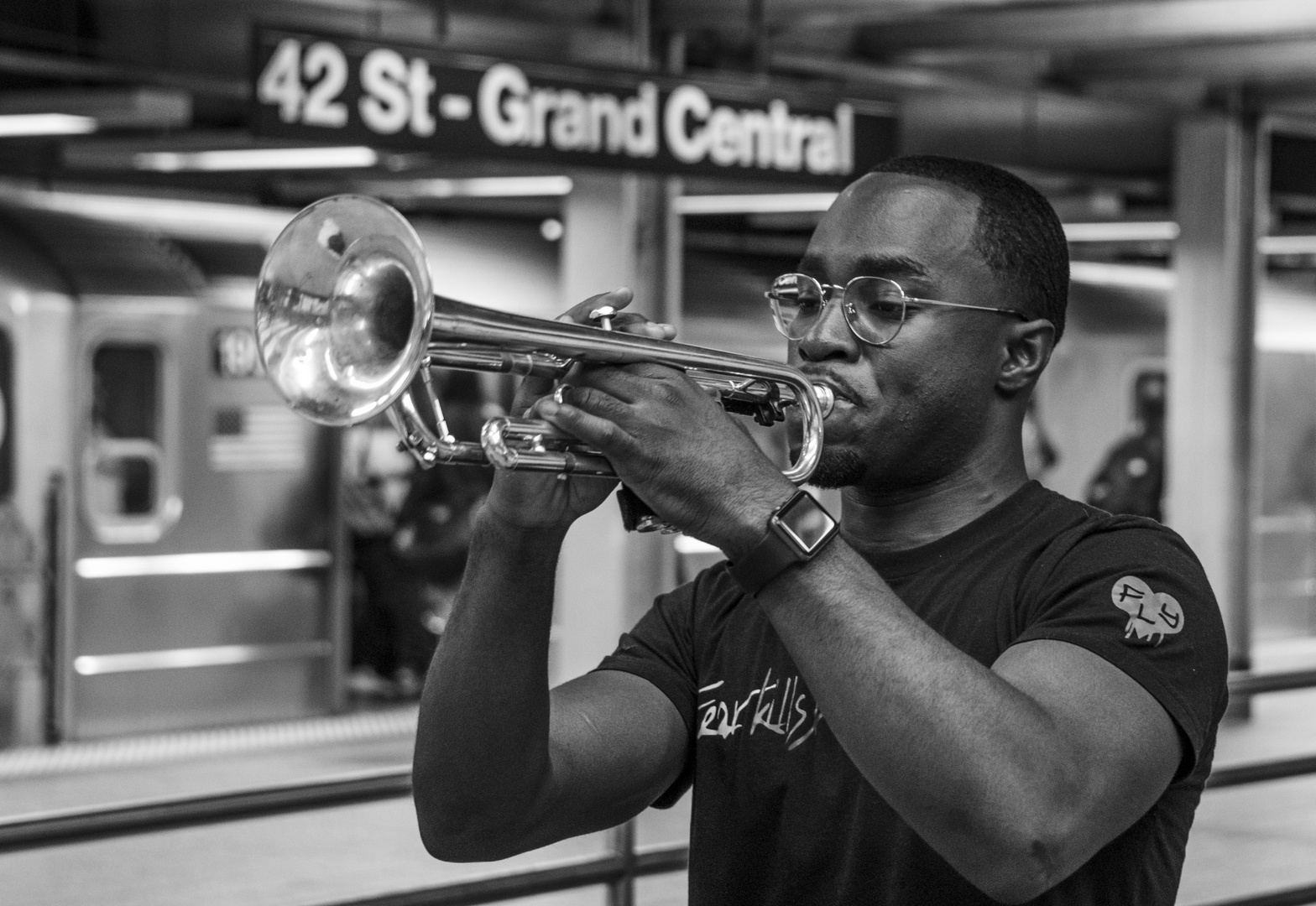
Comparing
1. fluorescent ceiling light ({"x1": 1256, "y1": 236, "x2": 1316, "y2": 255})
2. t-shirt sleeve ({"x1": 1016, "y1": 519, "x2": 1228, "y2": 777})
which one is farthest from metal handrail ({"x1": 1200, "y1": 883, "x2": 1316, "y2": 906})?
fluorescent ceiling light ({"x1": 1256, "y1": 236, "x2": 1316, "y2": 255})

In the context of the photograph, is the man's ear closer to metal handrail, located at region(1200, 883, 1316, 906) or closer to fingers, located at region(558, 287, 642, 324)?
fingers, located at region(558, 287, 642, 324)

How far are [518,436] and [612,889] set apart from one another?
1.76 m

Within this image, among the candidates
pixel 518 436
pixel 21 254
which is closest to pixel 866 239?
pixel 518 436

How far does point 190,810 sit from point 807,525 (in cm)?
147

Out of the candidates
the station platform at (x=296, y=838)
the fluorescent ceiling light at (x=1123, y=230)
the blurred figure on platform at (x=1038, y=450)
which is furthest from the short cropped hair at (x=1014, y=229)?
the fluorescent ceiling light at (x=1123, y=230)

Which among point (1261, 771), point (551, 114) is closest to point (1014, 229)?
point (1261, 771)

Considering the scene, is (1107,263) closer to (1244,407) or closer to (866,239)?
(1244,407)

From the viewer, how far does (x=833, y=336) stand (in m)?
1.99

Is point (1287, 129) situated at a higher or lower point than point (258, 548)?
higher

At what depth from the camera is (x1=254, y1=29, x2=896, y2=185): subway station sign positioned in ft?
17.0

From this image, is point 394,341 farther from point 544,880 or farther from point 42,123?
point 42,123

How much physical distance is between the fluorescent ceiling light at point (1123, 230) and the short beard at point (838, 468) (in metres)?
11.4

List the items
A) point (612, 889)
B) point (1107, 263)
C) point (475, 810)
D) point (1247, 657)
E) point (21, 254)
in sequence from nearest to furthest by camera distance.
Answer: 1. point (475, 810)
2. point (612, 889)
3. point (21, 254)
4. point (1247, 657)
5. point (1107, 263)

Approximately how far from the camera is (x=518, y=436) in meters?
1.71
